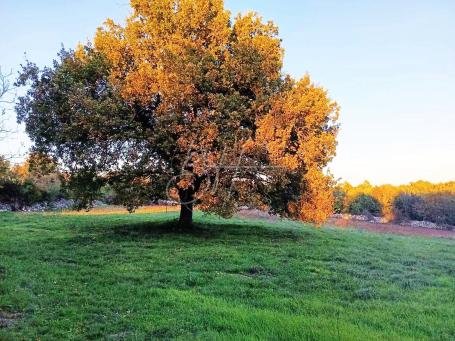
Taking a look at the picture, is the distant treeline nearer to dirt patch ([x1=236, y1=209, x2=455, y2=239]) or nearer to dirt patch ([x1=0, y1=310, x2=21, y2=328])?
dirt patch ([x1=236, y1=209, x2=455, y2=239])

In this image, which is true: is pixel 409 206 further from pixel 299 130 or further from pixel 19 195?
pixel 19 195

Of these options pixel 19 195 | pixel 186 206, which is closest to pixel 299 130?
pixel 186 206

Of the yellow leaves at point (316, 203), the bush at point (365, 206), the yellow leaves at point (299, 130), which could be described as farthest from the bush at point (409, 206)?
the yellow leaves at point (299, 130)

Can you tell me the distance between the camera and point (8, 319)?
10906mm

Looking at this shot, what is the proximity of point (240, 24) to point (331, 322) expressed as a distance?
19.8 meters

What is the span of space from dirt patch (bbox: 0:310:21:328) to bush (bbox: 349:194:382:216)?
68.9 meters

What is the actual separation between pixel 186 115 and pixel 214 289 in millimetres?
11860

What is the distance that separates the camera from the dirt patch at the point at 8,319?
10.5 metres

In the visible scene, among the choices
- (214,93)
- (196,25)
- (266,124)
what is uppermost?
(196,25)

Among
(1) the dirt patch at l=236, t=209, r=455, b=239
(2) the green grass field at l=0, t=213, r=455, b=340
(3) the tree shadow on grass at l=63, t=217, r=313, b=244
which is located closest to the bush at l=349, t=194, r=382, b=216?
(1) the dirt patch at l=236, t=209, r=455, b=239

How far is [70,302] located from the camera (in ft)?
40.7

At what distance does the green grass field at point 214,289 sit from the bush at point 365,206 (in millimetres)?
52147

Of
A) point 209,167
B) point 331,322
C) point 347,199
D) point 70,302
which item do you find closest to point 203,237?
point 209,167

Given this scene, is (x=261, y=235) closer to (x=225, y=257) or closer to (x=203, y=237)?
(x=203, y=237)
